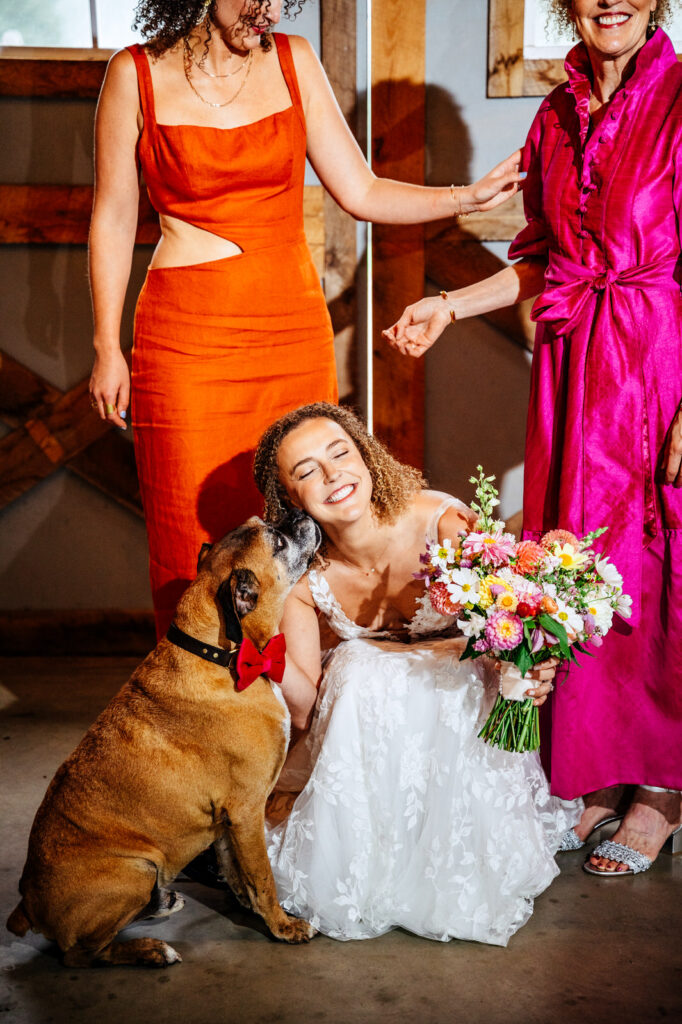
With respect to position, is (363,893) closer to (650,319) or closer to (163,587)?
(163,587)

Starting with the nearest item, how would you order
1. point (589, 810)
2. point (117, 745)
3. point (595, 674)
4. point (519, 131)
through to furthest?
point (117, 745) < point (595, 674) < point (589, 810) < point (519, 131)

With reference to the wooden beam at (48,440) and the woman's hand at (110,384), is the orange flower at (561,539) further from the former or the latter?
the wooden beam at (48,440)

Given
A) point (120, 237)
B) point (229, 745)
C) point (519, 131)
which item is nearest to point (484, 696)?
point (229, 745)

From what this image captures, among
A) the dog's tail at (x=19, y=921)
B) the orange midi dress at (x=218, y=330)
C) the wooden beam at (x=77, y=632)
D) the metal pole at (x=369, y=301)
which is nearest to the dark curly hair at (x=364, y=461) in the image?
the orange midi dress at (x=218, y=330)

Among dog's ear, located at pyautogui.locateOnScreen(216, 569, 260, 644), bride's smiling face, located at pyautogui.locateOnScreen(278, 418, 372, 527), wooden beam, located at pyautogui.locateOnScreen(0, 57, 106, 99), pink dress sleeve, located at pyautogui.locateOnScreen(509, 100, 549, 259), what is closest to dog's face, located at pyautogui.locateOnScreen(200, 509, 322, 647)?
dog's ear, located at pyautogui.locateOnScreen(216, 569, 260, 644)

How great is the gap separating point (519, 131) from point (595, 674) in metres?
2.36

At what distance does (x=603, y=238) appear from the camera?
8.25 ft

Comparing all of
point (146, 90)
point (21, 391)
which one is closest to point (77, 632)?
point (21, 391)

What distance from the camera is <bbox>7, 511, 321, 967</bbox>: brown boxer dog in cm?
222

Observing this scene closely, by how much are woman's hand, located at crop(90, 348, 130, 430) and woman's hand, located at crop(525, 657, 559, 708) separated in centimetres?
137

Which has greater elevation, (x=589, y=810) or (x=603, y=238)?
(x=603, y=238)

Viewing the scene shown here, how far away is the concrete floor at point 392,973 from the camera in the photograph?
85.9 inches

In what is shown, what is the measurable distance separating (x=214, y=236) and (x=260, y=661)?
4.09ft

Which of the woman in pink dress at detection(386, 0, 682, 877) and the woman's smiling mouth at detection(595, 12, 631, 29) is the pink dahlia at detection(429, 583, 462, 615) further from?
the woman's smiling mouth at detection(595, 12, 631, 29)
